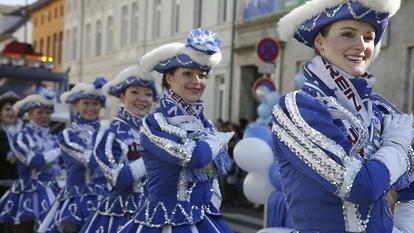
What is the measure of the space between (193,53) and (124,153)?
4.48ft

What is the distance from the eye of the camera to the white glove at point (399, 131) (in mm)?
3065

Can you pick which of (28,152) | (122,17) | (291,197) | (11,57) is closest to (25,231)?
(28,152)

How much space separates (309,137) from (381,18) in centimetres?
54

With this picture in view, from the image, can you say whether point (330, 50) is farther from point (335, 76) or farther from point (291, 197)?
point (291, 197)

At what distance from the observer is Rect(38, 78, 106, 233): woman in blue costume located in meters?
7.53

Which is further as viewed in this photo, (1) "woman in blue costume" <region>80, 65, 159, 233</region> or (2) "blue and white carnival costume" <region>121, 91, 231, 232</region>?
(1) "woman in blue costume" <region>80, 65, 159, 233</region>

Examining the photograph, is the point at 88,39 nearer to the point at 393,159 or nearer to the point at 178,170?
the point at 178,170

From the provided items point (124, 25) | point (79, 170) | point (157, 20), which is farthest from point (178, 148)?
point (124, 25)

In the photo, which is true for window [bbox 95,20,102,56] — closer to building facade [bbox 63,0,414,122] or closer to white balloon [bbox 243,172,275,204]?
building facade [bbox 63,0,414,122]

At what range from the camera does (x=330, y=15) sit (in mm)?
3119

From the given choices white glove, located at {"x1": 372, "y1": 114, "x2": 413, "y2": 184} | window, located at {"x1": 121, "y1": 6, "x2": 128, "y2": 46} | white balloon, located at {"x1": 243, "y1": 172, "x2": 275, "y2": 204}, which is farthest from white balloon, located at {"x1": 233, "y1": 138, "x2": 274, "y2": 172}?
window, located at {"x1": 121, "y1": 6, "x2": 128, "y2": 46}

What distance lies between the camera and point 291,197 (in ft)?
10.5

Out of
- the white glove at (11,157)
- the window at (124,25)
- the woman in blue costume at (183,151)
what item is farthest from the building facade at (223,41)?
the woman in blue costume at (183,151)

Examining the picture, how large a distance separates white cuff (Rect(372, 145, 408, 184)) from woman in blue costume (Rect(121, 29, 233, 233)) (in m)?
1.99
